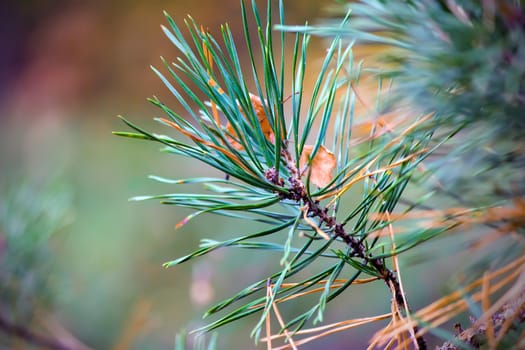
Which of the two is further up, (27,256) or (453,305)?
(27,256)

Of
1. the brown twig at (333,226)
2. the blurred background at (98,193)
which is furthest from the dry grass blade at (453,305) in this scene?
the blurred background at (98,193)

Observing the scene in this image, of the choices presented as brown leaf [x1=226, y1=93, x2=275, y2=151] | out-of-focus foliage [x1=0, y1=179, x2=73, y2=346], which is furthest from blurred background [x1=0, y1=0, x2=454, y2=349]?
brown leaf [x1=226, y1=93, x2=275, y2=151]

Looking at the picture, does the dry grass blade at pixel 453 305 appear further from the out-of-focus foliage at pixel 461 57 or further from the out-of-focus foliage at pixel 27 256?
the out-of-focus foliage at pixel 27 256

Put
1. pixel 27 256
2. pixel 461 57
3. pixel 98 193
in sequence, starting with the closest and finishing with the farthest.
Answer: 1. pixel 461 57
2. pixel 27 256
3. pixel 98 193

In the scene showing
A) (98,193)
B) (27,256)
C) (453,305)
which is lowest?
(453,305)

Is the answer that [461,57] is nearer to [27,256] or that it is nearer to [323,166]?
[323,166]

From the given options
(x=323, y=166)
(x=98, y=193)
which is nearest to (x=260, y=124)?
(x=323, y=166)

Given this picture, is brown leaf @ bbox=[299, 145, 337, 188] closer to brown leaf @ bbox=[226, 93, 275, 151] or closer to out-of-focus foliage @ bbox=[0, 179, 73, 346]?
brown leaf @ bbox=[226, 93, 275, 151]

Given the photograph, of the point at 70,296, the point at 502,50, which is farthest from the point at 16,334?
the point at 502,50
